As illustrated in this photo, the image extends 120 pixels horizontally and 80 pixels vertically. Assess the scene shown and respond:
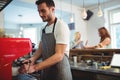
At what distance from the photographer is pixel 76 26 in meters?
6.38

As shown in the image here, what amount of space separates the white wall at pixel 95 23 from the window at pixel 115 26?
0.63 feet

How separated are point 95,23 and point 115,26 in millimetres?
744

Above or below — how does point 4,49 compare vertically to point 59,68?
above

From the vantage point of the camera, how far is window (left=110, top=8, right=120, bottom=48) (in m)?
6.07

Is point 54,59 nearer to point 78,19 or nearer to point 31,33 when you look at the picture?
point 78,19

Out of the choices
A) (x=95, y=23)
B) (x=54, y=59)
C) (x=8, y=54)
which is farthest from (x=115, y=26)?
(x=8, y=54)

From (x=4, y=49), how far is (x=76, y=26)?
5353mm

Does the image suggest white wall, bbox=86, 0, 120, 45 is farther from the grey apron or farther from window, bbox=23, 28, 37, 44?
the grey apron

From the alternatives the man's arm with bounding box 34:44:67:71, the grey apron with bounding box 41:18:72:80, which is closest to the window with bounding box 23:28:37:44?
the grey apron with bounding box 41:18:72:80

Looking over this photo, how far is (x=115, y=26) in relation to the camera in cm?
613

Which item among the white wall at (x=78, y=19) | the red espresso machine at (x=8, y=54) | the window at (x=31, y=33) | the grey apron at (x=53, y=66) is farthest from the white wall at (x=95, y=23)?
the red espresso machine at (x=8, y=54)

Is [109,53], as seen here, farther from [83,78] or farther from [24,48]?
[24,48]

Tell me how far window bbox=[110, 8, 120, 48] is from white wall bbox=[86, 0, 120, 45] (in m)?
0.19

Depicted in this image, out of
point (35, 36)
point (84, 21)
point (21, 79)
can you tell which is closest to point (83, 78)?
point (21, 79)
